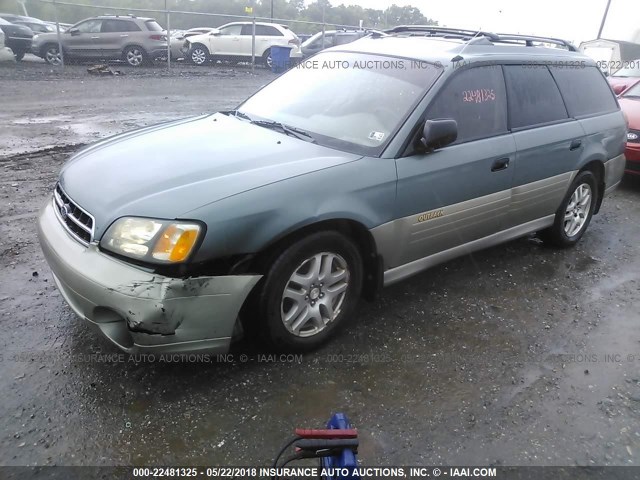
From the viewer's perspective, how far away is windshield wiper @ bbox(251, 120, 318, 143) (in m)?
3.24

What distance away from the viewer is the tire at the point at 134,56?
1633 centimetres

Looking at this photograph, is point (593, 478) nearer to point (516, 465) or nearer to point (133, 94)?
point (516, 465)

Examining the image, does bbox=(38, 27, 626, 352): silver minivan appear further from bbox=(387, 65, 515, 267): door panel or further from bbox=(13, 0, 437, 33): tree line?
bbox=(13, 0, 437, 33): tree line

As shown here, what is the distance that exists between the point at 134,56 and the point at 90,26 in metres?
1.52

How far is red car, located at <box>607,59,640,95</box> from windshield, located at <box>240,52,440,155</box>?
8.22 meters

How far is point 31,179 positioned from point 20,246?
1710 mm

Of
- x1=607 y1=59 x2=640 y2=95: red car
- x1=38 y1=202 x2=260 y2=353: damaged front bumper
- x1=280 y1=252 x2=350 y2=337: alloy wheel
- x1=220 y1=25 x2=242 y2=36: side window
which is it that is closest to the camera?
x1=38 y1=202 x2=260 y2=353: damaged front bumper

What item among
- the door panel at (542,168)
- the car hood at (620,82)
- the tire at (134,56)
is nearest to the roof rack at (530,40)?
the door panel at (542,168)

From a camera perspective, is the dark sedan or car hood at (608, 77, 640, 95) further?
the dark sedan

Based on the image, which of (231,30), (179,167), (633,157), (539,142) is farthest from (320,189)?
(231,30)

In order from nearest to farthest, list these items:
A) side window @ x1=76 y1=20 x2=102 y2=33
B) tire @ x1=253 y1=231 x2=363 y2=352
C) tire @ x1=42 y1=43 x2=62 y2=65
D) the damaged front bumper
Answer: the damaged front bumper
tire @ x1=253 y1=231 x2=363 y2=352
tire @ x1=42 y1=43 x2=62 y2=65
side window @ x1=76 y1=20 x2=102 y2=33

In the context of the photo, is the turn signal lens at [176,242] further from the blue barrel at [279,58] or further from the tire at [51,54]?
the blue barrel at [279,58]

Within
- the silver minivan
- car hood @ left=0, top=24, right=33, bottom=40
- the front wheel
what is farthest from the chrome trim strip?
car hood @ left=0, top=24, right=33, bottom=40

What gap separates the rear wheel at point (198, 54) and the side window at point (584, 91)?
55.6 ft
